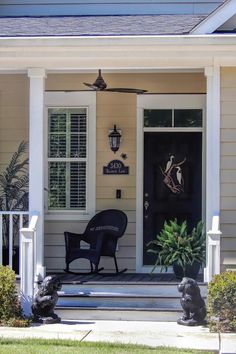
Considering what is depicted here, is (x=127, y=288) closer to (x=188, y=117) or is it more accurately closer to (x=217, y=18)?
(x=188, y=117)

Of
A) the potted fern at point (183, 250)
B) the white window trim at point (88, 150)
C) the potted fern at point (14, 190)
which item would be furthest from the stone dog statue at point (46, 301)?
the white window trim at point (88, 150)

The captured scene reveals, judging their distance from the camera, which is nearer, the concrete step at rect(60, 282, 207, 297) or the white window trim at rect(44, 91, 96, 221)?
the concrete step at rect(60, 282, 207, 297)

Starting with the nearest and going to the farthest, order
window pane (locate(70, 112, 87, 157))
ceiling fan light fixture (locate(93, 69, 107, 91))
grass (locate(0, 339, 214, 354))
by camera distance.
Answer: grass (locate(0, 339, 214, 354))
ceiling fan light fixture (locate(93, 69, 107, 91))
window pane (locate(70, 112, 87, 157))

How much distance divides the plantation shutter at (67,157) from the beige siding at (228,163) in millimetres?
2547

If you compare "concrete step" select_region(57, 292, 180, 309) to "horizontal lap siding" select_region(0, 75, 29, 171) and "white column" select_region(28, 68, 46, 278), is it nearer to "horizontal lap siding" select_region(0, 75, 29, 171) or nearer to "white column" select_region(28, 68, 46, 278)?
"white column" select_region(28, 68, 46, 278)

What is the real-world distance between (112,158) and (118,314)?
8.91 ft

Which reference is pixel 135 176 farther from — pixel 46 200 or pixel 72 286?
pixel 72 286

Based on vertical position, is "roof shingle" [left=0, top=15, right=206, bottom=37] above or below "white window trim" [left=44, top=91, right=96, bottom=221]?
above

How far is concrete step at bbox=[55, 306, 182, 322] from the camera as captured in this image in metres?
8.70

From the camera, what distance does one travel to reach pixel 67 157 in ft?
35.5

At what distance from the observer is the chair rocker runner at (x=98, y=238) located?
988 cm

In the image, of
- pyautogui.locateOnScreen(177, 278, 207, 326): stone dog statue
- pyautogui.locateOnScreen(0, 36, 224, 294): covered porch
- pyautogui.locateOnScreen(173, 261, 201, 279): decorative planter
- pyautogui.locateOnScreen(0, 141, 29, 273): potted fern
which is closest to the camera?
pyautogui.locateOnScreen(177, 278, 207, 326): stone dog statue

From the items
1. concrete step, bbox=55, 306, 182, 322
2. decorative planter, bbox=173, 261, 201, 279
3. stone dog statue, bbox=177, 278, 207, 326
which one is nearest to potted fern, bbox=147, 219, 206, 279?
decorative planter, bbox=173, 261, 201, 279

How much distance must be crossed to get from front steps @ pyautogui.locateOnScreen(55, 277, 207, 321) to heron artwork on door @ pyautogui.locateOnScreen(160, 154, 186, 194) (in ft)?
6.23
